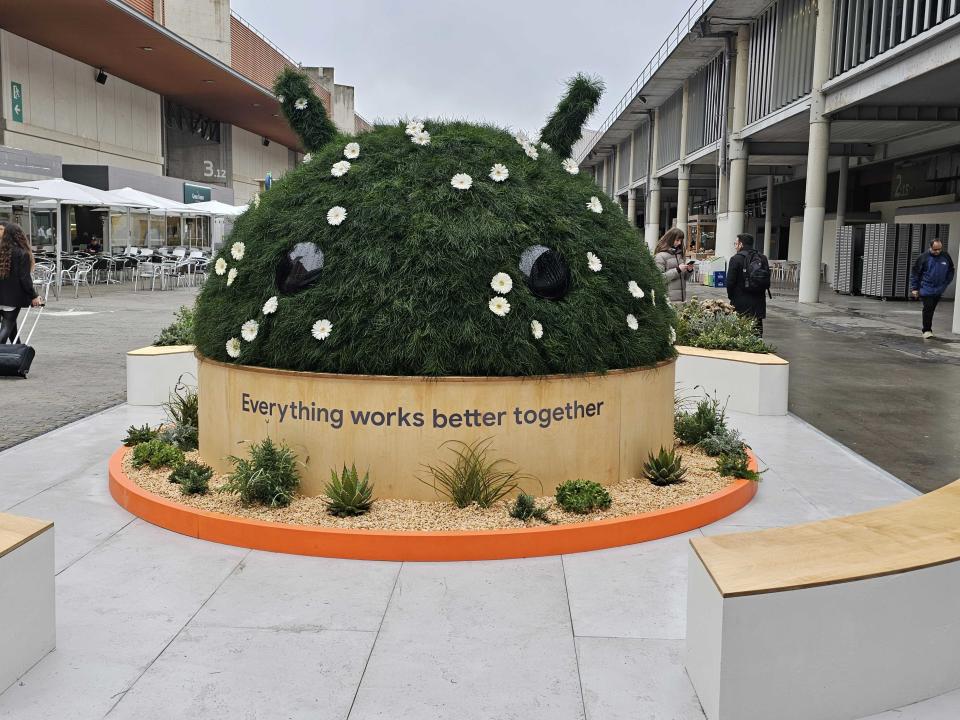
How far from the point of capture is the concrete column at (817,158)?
25.1m

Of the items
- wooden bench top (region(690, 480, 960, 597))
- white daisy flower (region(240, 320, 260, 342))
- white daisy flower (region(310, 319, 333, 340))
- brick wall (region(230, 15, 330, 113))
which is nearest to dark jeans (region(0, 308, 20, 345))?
white daisy flower (region(240, 320, 260, 342))

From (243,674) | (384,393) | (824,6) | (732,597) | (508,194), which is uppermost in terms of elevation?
(824,6)

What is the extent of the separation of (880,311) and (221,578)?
23.3m

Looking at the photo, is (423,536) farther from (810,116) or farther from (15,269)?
(810,116)

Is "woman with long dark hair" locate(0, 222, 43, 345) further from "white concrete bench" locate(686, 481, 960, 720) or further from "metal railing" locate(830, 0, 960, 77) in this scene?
"metal railing" locate(830, 0, 960, 77)

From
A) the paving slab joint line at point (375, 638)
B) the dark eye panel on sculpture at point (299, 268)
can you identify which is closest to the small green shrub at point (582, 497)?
the paving slab joint line at point (375, 638)

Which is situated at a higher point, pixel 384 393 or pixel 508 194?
pixel 508 194

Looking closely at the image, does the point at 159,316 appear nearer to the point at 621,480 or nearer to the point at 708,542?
the point at 621,480

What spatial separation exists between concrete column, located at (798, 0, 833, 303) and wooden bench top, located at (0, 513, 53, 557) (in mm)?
25698

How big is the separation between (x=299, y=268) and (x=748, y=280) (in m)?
9.18

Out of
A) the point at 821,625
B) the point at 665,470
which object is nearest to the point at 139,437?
the point at 665,470

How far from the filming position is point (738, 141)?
33.9 meters

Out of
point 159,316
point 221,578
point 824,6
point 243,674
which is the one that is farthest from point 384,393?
point 824,6

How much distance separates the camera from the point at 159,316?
826 inches
